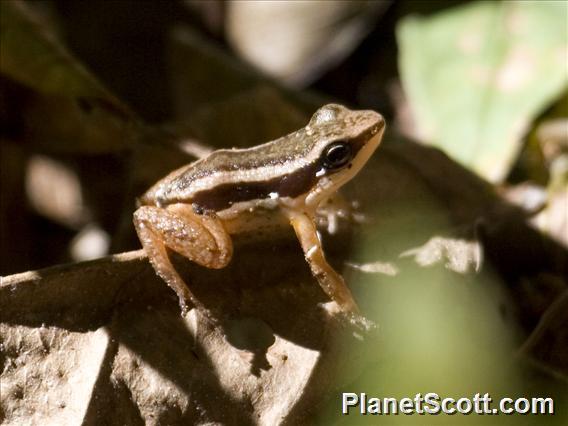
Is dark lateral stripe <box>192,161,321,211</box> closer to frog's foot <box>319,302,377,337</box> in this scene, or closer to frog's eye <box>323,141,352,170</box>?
frog's eye <box>323,141,352,170</box>

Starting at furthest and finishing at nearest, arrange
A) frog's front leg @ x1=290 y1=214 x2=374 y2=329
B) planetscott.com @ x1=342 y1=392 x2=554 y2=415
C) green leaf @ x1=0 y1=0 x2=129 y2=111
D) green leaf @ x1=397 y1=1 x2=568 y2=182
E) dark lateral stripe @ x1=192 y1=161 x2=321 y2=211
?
green leaf @ x1=397 y1=1 x2=568 y2=182 < green leaf @ x1=0 y1=0 x2=129 y2=111 < dark lateral stripe @ x1=192 y1=161 x2=321 y2=211 < frog's front leg @ x1=290 y1=214 x2=374 y2=329 < planetscott.com @ x1=342 y1=392 x2=554 y2=415

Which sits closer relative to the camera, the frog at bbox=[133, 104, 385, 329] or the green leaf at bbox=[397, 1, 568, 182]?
the frog at bbox=[133, 104, 385, 329]

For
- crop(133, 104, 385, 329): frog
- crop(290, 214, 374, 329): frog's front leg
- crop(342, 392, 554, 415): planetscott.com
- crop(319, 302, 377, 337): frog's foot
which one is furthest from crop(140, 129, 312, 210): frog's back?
crop(342, 392, 554, 415): planetscott.com

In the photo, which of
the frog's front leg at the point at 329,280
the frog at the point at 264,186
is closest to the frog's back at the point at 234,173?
the frog at the point at 264,186

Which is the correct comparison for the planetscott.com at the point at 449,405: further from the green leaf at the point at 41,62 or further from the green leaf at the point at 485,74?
the green leaf at the point at 41,62

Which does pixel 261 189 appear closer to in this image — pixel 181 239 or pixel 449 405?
pixel 181 239

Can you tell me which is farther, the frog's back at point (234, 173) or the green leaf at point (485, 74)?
the green leaf at point (485, 74)
